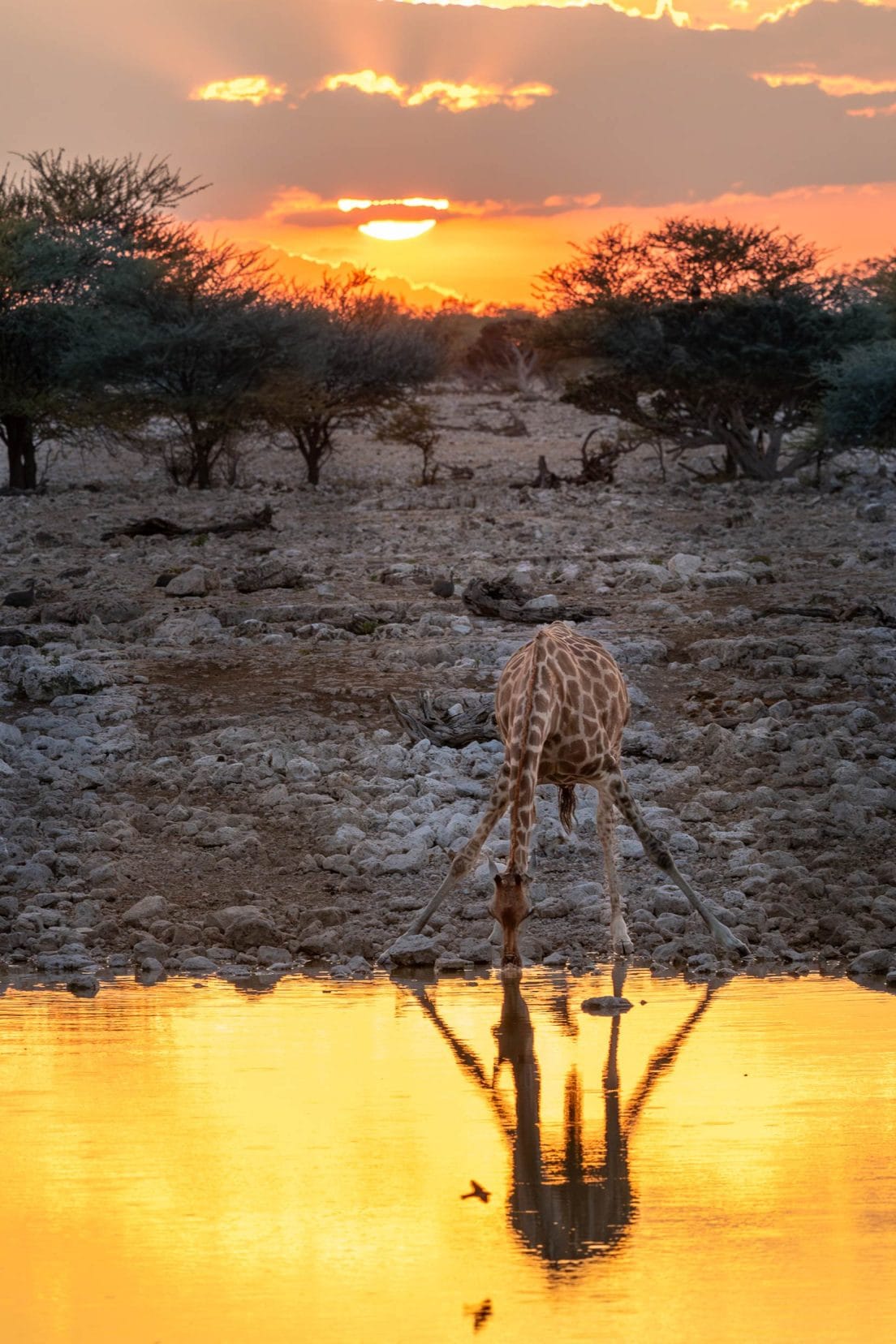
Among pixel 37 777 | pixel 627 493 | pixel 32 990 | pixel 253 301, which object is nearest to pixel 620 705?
pixel 32 990

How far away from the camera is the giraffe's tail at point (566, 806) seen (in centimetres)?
930

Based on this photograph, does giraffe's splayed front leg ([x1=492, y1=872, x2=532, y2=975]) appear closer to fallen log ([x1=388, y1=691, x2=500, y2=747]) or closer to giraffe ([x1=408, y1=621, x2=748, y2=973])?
giraffe ([x1=408, y1=621, x2=748, y2=973])

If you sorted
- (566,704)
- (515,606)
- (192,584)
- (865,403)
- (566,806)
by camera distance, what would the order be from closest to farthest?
(566,704) → (566,806) → (515,606) → (192,584) → (865,403)

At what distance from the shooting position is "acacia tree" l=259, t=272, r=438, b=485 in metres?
34.6

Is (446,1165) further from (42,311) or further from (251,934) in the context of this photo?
(42,311)

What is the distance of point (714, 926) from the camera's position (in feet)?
28.0

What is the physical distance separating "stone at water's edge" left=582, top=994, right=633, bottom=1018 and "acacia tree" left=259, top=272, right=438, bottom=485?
88.9ft

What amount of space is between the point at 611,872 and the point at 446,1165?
3.47 metres

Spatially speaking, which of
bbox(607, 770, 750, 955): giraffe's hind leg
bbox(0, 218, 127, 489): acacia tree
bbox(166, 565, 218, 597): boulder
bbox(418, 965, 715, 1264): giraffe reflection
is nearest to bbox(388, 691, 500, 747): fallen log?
bbox(607, 770, 750, 955): giraffe's hind leg

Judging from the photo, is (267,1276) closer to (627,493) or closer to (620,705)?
(620,705)

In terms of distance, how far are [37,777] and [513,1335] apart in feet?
25.7

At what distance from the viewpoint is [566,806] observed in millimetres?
9383

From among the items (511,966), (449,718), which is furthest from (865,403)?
(511,966)

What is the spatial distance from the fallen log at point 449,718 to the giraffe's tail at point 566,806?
1.88 metres
